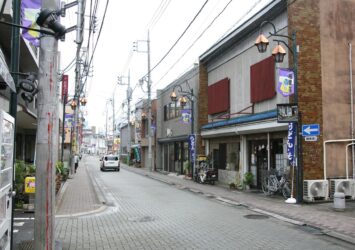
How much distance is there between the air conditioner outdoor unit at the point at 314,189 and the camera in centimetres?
1524

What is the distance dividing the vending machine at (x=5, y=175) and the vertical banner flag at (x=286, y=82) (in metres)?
10.9

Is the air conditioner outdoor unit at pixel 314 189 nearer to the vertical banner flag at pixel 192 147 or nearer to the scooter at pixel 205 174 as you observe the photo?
the scooter at pixel 205 174

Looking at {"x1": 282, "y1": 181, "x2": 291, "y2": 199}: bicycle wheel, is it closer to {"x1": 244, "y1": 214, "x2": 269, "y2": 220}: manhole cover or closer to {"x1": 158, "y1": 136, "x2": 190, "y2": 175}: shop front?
{"x1": 244, "y1": 214, "x2": 269, "y2": 220}: manhole cover

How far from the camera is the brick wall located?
15773mm

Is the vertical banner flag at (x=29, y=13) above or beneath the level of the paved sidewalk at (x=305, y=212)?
above

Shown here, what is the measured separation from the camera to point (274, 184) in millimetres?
17297

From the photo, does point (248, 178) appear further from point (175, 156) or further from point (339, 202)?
point (175, 156)

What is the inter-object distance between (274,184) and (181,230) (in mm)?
7929

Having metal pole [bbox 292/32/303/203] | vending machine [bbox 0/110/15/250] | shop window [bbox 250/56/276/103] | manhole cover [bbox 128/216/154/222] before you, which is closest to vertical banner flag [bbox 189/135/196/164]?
shop window [bbox 250/56/276/103]

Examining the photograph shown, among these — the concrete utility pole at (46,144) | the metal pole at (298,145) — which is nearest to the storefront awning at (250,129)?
the metal pole at (298,145)

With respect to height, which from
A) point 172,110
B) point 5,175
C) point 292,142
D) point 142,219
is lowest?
point 142,219

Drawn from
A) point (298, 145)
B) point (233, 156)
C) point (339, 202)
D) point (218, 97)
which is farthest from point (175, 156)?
point (339, 202)

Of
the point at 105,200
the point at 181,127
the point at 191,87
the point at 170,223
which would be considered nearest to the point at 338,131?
the point at 170,223

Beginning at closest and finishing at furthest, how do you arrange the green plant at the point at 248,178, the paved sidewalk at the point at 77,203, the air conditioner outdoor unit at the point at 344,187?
1. the paved sidewalk at the point at 77,203
2. the air conditioner outdoor unit at the point at 344,187
3. the green plant at the point at 248,178
